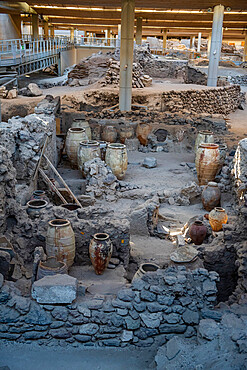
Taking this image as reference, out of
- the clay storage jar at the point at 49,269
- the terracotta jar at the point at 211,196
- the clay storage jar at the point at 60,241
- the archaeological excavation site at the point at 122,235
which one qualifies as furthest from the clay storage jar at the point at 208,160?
the clay storage jar at the point at 49,269

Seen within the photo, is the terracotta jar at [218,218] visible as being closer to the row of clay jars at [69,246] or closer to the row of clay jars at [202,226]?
the row of clay jars at [202,226]

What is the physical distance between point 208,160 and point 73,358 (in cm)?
623

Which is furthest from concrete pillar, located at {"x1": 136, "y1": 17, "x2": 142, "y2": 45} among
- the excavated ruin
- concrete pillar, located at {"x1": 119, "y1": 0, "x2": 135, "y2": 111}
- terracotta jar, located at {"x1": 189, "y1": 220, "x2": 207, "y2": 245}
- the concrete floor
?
the concrete floor

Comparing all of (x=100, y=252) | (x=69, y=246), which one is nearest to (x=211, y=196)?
(x=100, y=252)

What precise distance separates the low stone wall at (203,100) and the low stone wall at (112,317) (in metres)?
12.5

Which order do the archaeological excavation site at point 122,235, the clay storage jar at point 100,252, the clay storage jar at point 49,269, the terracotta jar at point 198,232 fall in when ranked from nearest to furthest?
the archaeological excavation site at point 122,235, the clay storage jar at point 49,269, the clay storage jar at point 100,252, the terracotta jar at point 198,232

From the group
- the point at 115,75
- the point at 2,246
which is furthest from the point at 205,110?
the point at 2,246

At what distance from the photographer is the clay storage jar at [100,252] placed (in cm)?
515

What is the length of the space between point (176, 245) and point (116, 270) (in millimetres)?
1496

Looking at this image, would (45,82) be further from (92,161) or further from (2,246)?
(2,246)

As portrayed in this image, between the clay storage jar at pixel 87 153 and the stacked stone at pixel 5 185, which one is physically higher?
the stacked stone at pixel 5 185

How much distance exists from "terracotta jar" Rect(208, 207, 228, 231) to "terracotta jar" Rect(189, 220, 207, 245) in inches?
10.1

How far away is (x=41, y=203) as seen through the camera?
6.33m

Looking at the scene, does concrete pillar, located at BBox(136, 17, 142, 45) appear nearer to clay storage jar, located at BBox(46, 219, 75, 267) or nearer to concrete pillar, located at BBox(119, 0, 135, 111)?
concrete pillar, located at BBox(119, 0, 135, 111)
